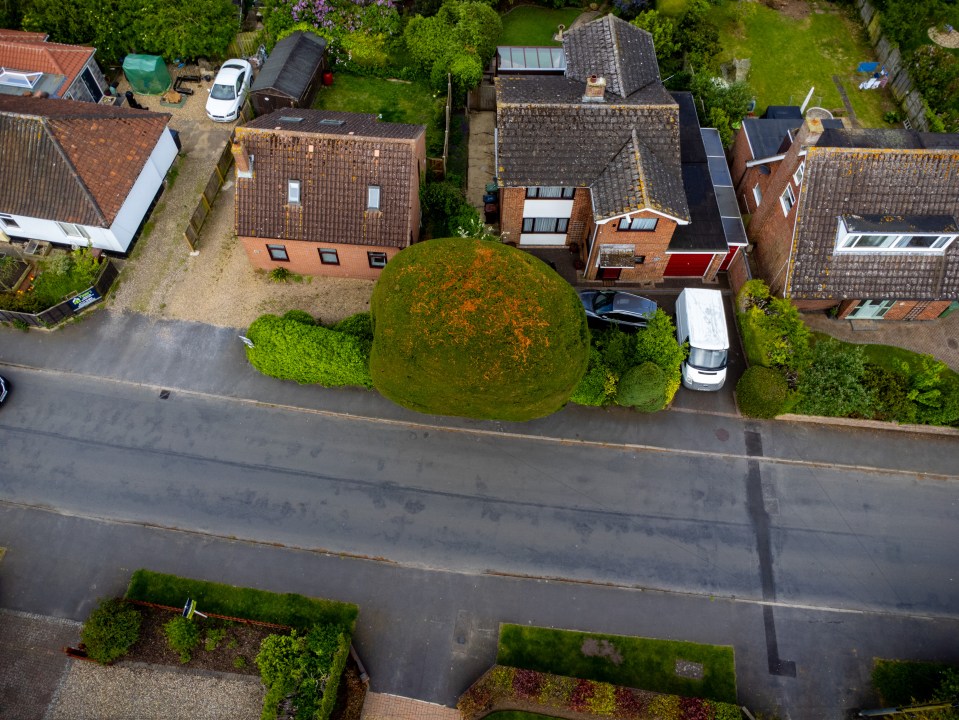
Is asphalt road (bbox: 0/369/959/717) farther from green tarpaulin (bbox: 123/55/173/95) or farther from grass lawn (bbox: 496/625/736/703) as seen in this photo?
green tarpaulin (bbox: 123/55/173/95)

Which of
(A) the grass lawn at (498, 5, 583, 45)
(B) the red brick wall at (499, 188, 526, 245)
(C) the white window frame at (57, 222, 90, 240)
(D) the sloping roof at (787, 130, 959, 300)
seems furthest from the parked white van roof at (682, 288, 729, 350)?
(C) the white window frame at (57, 222, 90, 240)

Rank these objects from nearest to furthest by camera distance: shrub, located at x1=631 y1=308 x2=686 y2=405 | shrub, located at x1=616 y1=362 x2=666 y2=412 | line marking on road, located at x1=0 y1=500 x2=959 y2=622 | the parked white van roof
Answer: line marking on road, located at x1=0 y1=500 x2=959 y2=622 → shrub, located at x1=616 y1=362 x2=666 y2=412 → shrub, located at x1=631 y1=308 x2=686 y2=405 → the parked white van roof

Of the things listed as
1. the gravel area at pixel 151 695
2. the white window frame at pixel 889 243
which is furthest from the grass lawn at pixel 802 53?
the gravel area at pixel 151 695

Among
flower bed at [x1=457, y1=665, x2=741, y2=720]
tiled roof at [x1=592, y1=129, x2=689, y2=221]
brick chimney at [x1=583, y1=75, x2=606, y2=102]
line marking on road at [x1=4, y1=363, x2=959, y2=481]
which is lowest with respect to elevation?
flower bed at [x1=457, y1=665, x2=741, y2=720]

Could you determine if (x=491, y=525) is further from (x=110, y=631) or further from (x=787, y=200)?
(x=787, y=200)

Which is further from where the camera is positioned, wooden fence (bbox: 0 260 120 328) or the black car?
the black car

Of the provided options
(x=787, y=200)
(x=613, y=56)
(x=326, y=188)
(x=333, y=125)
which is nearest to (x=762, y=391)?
(x=787, y=200)

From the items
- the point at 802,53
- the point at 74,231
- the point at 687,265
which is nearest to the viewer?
Answer: the point at 74,231

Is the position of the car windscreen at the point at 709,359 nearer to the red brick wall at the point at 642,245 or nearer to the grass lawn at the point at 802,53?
the red brick wall at the point at 642,245
